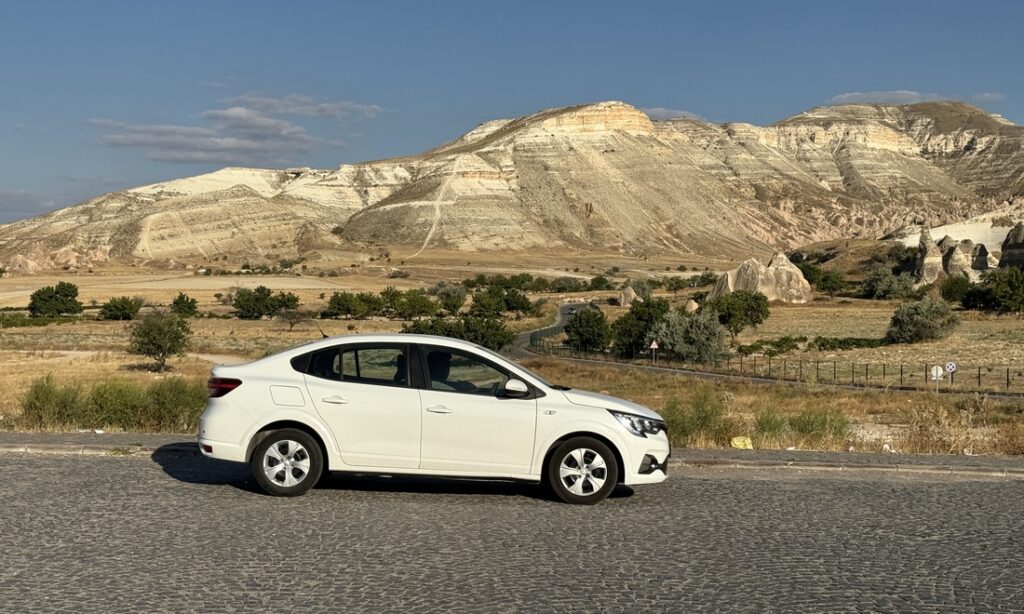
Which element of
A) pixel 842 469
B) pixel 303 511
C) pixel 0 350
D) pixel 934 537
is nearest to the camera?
pixel 934 537

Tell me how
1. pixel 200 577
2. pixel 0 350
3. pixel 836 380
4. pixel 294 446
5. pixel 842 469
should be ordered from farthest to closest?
pixel 0 350 < pixel 836 380 < pixel 842 469 < pixel 294 446 < pixel 200 577

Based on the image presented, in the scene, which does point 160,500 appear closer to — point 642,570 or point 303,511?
point 303,511

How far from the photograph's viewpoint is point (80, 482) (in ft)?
37.6

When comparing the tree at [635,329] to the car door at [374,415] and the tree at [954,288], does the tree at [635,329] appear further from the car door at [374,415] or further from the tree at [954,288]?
the car door at [374,415]

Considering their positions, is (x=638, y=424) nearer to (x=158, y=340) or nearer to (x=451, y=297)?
(x=158, y=340)

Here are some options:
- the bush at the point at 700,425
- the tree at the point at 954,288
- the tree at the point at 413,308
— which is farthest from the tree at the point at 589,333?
the bush at the point at 700,425

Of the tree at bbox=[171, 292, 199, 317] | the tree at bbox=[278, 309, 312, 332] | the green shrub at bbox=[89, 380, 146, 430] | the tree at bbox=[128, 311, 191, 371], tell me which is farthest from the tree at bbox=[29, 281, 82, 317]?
the green shrub at bbox=[89, 380, 146, 430]

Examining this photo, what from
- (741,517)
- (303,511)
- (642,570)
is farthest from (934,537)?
(303,511)

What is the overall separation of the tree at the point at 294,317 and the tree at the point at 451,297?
11628mm

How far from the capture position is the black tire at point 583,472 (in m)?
10.8

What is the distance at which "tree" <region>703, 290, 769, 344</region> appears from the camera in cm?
6894

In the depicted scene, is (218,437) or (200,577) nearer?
(200,577)

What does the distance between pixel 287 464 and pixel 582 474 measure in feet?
9.68

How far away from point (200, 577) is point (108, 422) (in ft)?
31.3
